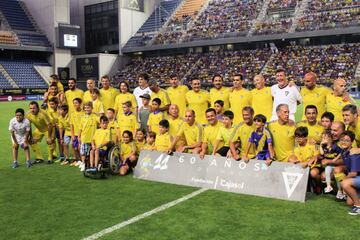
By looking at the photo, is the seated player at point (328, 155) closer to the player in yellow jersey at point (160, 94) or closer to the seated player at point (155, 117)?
the seated player at point (155, 117)

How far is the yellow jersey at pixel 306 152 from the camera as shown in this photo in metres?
6.63

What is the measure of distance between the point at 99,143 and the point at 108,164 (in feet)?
1.94

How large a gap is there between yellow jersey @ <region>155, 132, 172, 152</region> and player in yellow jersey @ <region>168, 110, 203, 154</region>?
239 mm

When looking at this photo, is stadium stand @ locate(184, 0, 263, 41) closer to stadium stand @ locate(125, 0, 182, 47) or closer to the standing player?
stadium stand @ locate(125, 0, 182, 47)

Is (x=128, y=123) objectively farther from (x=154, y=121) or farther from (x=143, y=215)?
(x=143, y=215)

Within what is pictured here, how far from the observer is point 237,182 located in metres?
6.80

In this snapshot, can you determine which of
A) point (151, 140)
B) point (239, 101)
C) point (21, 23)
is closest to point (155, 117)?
point (151, 140)

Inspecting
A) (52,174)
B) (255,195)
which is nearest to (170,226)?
(255,195)

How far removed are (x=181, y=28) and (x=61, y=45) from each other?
1572cm

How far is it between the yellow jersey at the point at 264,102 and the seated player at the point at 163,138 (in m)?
2.09

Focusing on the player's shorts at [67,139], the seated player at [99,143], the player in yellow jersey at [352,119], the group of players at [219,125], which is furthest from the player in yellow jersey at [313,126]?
the player's shorts at [67,139]

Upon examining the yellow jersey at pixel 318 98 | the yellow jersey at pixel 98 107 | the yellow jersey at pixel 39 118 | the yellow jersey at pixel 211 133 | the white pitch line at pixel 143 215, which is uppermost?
the yellow jersey at pixel 318 98

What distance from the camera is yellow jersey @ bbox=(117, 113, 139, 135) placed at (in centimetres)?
919

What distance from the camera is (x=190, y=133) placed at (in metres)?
8.28
